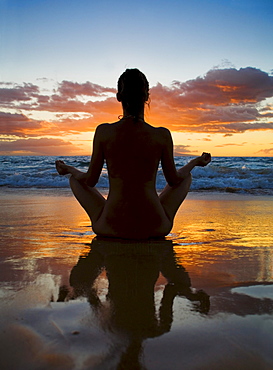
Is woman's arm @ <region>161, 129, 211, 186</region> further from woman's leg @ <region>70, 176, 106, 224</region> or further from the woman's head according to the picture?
woman's leg @ <region>70, 176, 106, 224</region>

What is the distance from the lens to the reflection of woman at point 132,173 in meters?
2.75

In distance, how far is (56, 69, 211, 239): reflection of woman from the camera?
2748 millimetres

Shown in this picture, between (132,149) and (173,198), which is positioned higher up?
(132,149)

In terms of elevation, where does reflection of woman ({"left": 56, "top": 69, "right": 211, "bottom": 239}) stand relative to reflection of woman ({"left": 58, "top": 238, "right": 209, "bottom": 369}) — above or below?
above

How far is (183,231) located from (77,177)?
1370mm

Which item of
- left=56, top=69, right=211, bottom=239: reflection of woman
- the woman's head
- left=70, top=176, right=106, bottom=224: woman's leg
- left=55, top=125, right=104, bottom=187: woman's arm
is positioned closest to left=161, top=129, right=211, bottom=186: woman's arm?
left=56, top=69, right=211, bottom=239: reflection of woman

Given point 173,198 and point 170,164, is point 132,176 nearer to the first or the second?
point 170,164

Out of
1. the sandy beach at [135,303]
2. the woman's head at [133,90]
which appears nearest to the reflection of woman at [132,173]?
the woman's head at [133,90]

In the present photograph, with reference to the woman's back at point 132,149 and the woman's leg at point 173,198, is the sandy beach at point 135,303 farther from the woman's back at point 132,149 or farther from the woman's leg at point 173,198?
the woman's back at point 132,149

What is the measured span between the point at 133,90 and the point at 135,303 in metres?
1.72

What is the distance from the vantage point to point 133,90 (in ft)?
8.84

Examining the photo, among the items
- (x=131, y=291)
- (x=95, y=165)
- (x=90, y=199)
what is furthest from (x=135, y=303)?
(x=90, y=199)

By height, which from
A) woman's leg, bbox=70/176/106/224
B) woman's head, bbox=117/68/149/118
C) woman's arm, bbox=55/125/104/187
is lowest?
woman's leg, bbox=70/176/106/224

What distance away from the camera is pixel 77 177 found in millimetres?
3184
